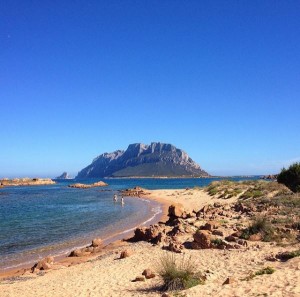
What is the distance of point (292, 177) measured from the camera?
39812 millimetres

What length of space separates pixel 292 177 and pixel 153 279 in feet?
101

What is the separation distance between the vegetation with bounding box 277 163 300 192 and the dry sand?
23.8 metres

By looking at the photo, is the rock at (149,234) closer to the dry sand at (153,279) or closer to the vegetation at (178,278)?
the dry sand at (153,279)

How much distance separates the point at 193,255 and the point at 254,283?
5507mm

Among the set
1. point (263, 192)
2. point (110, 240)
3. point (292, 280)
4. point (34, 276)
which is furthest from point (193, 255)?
point (263, 192)

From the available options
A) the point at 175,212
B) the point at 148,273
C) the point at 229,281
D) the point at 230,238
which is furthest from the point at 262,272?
the point at 175,212

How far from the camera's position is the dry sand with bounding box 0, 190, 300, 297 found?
36.1 ft

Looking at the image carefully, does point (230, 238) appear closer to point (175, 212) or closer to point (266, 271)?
point (266, 271)

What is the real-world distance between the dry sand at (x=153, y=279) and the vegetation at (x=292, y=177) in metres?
23.8

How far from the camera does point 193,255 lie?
16531mm

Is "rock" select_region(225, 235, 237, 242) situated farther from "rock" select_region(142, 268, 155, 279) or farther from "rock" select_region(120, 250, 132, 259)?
"rock" select_region(142, 268, 155, 279)

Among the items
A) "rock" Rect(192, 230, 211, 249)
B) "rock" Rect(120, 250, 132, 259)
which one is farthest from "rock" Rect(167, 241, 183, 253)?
"rock" Rect(120, 250, 132, 259)

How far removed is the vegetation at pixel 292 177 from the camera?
38800 millimetres

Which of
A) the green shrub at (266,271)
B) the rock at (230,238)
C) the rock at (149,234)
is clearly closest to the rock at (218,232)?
the rock at (230,238)
